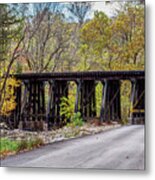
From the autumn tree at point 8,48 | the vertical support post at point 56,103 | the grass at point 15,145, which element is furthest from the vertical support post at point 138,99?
the autumn tree at point 8,48

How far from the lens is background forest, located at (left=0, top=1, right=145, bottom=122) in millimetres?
2828

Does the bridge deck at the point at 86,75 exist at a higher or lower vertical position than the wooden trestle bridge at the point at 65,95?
higher

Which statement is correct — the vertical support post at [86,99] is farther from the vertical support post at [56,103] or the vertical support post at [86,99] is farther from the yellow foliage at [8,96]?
the yellow foliage at [8,96]

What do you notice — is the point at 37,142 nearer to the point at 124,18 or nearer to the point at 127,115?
the point at 127,115

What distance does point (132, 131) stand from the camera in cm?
280

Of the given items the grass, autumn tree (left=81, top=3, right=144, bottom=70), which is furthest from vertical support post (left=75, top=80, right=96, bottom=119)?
the grass

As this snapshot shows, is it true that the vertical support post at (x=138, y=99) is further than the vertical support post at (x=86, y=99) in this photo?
No

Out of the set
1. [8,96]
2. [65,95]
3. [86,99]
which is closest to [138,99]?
[86,99]

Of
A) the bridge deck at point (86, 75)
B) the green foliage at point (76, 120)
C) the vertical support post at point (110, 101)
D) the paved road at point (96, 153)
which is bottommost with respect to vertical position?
the paved road at point (96, 153)

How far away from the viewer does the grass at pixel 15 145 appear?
2920mm

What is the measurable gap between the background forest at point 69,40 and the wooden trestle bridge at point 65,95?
31 millimetres

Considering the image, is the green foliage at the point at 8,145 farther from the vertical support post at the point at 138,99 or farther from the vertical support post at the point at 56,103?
the vertical support post at the point at 138,99

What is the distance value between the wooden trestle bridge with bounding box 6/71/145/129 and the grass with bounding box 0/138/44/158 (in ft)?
0.29

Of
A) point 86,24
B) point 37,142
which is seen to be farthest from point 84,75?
point 37,142
